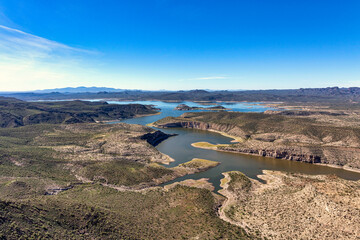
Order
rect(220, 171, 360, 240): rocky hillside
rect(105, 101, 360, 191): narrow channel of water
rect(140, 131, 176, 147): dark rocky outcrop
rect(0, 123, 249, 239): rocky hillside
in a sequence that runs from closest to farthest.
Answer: rect(0, 123, 249, 239): rocky hillside, rect(220, 171, 360, 240): rocky hillside, rect(105, 101, 360, 191): narrow channel of water, rect(140, 131, 176, 147): dark rocky outcrop

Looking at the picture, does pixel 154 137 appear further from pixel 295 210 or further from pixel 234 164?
pixel 295 210

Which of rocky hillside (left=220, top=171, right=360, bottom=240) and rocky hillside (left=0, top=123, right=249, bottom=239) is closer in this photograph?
rocky hillside (left=0, top=123, right=249, bottom=239)

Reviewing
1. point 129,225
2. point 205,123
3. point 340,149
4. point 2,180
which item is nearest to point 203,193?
point 129,225

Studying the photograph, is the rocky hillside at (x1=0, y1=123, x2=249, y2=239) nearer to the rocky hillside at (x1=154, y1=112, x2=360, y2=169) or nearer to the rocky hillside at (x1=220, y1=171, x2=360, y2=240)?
the rocky hillside at (x1=220, y1=171, x2=360, y2=240)

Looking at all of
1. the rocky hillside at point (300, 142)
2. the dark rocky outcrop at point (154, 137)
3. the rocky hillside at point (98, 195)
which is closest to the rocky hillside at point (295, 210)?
the rocky hillside at point (98, 195)

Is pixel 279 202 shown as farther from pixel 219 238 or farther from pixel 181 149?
pixel 181 149

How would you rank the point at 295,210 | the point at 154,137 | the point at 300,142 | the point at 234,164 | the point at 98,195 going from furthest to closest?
the point at 154,137 < the point at 300,142 < the point at 234,164 < the point at 98,195 < the point at 295,210

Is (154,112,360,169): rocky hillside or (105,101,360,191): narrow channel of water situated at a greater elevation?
(154,112,360,169): rocky hillside

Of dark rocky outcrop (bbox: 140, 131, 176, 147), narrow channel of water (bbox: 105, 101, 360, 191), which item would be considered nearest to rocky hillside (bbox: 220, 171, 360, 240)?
narrow channel of water (bbox: 105, 101, 360, 191)

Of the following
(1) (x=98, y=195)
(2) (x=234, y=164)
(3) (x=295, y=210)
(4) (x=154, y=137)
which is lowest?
(2) (x=234, y=164)

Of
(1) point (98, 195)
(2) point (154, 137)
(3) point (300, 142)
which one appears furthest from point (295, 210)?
(2) point (154, 137)

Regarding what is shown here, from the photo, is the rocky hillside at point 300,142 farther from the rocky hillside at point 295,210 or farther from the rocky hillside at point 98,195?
the rocky hillside at point 98,195
